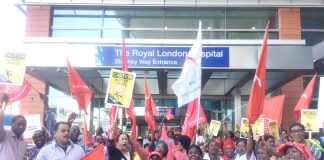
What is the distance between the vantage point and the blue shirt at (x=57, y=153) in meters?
5.48

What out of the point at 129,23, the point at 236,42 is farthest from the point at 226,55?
the point at 129,23

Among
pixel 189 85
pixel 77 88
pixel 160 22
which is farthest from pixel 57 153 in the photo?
pixel 160 22

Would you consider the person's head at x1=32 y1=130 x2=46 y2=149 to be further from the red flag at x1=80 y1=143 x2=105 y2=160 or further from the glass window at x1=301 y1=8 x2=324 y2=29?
the glass window at x1=301 y1=8 x2=324 y2=29

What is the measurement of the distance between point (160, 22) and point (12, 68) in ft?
35.6

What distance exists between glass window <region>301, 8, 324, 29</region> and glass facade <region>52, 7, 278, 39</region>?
110 cm

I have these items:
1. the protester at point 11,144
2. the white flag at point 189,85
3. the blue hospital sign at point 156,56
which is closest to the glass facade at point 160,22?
the blue hospital sign at point 156,56

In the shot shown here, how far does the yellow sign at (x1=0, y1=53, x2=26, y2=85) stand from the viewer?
765 cm

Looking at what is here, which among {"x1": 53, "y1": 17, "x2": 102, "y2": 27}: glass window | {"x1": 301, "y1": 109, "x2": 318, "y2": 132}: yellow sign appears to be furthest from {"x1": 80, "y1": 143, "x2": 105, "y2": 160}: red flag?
{"x1": 53, "y1": 17, "x2": 102, "y2": 27}: glass window

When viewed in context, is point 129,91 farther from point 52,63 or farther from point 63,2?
point 63,2

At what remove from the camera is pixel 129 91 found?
6.88 meters

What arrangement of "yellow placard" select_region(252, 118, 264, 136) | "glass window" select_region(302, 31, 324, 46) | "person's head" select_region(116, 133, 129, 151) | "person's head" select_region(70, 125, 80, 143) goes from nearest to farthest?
"person's head" select_region(116, 133, 129, 151) → "person's head" select_region(70, 125, 80, 143) → "yellow placard" select_region(252, 118, 264, 136) → "glass window" select_region(302, 31, 324, 46)

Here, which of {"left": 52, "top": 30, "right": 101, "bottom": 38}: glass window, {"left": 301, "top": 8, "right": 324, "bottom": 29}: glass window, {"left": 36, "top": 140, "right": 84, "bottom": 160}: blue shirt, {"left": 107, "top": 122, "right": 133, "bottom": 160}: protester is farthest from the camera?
{"left": 301, "top": 8, "right": 324, "bottom": 29}: glass window

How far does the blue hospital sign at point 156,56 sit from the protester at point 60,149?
28.1ft

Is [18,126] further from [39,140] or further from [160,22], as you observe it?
[160,22]
